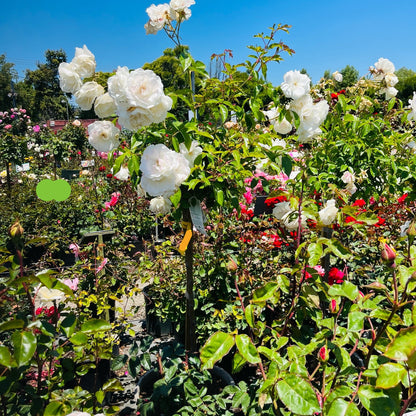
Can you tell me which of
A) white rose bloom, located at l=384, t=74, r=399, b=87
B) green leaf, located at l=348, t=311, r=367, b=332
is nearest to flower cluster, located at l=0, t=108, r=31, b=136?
white rose bloom, located at l=384, t=74, r=399, b=87

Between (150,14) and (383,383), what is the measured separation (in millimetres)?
1395

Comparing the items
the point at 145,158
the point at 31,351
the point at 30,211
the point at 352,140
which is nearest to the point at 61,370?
the point at 31,351

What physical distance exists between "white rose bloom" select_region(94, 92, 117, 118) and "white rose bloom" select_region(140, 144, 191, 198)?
0.25 meters

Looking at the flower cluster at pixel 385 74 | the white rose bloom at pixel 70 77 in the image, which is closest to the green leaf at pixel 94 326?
the white rose bloom at pixel 70 77

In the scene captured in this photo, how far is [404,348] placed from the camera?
595mm

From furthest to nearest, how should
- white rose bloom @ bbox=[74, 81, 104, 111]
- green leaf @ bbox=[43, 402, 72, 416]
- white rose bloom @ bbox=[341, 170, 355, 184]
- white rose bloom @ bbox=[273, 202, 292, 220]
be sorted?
white rose bloom @ bbox=[341, 170, 355, 184], white rose bloom @ bbox=[273, 202, 292, 220], white rose bloom @ bbox=[74, 81, 104, 111], green leaf @ bbox=[43, 402, 72, 416]

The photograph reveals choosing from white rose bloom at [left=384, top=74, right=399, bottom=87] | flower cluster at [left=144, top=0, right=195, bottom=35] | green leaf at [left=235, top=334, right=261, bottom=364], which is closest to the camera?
green leaf at [left=235, top=334, right=261, bottom=364]

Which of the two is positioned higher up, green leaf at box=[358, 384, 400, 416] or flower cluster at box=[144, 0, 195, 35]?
flower cluster at box=[144, 0, 195, 35]

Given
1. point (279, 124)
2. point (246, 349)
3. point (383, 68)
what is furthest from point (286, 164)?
point (383, 68)

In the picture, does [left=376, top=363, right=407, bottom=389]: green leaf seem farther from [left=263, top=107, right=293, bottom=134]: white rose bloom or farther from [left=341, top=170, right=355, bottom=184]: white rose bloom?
[left=341, top=170, right=355, bottom=184]: white rose bloom

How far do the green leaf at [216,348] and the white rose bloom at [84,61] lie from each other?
97 cm

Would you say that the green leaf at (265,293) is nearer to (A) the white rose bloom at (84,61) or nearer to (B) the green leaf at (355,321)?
(B) the green leaf at (355,321)

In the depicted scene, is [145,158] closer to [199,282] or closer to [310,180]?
Answer: [310,180]

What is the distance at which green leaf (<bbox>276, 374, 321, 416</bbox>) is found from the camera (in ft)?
2.20
